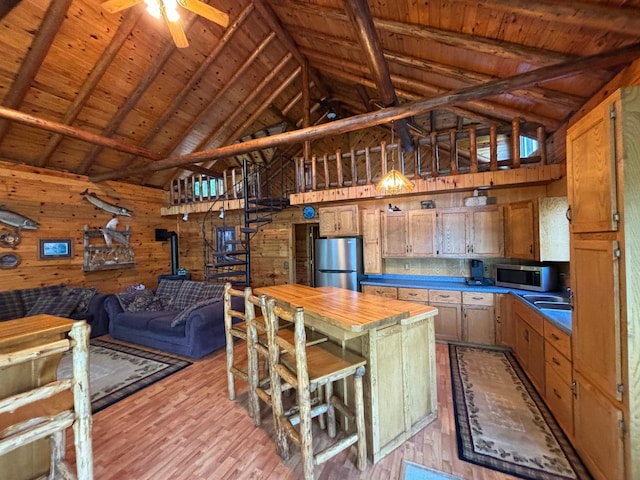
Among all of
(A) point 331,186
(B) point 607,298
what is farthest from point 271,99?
(B) point 607,298

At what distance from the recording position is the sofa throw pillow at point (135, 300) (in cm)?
467

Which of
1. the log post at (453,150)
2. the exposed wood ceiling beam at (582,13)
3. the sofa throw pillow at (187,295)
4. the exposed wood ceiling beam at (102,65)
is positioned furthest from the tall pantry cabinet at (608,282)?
the exposed wood ceiling beam at (102,65)

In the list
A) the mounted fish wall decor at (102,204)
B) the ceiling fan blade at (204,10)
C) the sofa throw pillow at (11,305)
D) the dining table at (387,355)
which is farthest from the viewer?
the mounted fish wall decor at (102,204)

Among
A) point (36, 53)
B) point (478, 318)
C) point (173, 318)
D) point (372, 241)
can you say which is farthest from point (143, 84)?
point (478, 318)

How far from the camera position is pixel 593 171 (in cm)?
166

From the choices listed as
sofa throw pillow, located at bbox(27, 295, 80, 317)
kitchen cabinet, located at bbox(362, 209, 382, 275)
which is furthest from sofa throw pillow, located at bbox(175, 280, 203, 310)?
kitchen cabinet, located at bbox(362, 209, 382, 275)

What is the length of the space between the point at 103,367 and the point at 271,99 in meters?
5.74

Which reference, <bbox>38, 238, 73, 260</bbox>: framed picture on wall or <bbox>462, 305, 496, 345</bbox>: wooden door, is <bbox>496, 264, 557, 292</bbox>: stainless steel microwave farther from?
<bbox>38, 238, 73, 260</bbox>: framed picture on wall

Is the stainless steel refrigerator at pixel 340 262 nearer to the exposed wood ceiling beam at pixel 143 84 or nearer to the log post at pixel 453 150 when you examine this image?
the log post at pixel 453 150

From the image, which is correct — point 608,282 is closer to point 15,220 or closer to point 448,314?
point 448,314

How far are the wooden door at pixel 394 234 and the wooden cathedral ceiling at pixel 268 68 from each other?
1390 mm

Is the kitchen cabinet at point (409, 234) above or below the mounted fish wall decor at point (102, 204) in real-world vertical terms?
below

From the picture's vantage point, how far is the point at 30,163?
5121 millimetres

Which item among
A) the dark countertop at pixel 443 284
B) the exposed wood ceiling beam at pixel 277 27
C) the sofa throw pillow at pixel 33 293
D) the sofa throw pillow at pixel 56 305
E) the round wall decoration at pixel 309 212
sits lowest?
the sofa throw pillow at pixel 56 305
